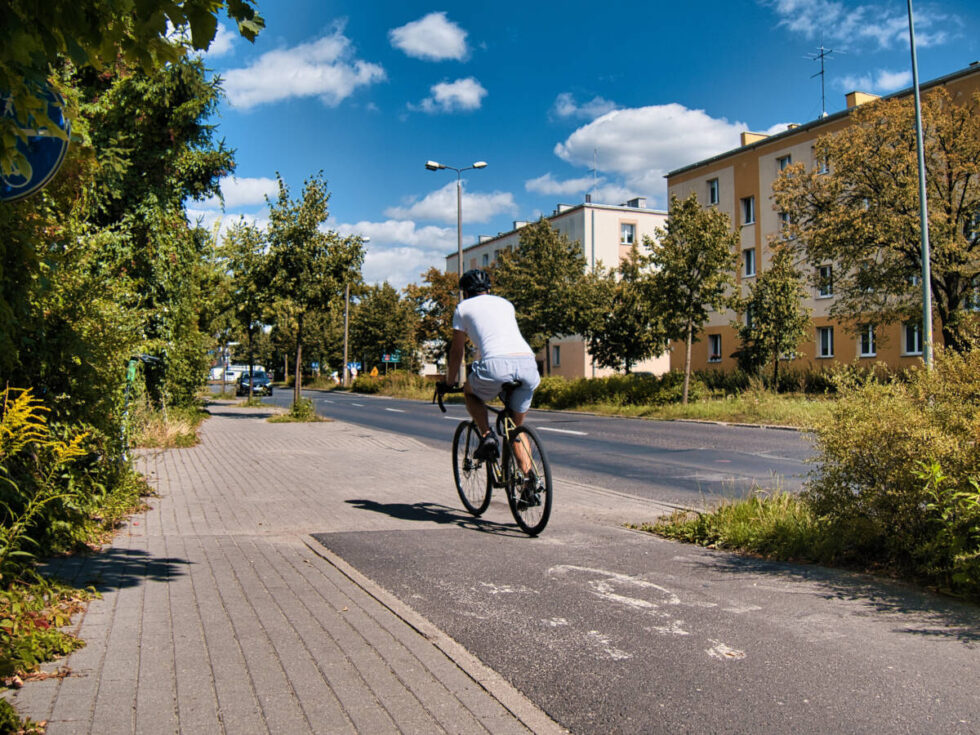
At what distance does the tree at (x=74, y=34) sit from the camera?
271 cm

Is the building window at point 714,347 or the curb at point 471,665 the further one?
the building window at point 714,347

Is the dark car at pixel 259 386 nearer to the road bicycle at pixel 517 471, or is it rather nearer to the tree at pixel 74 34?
the road bicycle at pixel 517 471

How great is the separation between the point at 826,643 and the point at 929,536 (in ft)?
4.45

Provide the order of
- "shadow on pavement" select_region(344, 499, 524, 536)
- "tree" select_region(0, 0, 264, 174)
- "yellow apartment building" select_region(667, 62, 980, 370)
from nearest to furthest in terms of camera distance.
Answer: "tree" select_region(0, 0, 264, 174)
"shadow on pavement" select_region(344, 499, 524, 536)
"yellow apartment building" select_region(667, 62, 980, 370)

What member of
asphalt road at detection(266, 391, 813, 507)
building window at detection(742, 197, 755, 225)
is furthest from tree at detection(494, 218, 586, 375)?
asphalt road at detection(266, 391, 813, 507)

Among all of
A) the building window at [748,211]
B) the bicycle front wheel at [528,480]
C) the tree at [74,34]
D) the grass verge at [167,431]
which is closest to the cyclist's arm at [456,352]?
the bicycle front wheel at [528,480]

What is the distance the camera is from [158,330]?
558 inches

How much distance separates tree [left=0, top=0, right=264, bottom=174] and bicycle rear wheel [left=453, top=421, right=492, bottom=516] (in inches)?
169

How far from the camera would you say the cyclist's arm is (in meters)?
6.30

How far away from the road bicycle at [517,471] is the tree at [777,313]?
27.6 m

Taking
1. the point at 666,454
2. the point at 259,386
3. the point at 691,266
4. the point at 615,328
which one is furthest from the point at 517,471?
the point at 259,386

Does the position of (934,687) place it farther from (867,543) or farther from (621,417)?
(621,417)

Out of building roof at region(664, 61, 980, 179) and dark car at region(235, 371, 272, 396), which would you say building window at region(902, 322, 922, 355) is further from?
dark car at region(235, 371, 272, 396)

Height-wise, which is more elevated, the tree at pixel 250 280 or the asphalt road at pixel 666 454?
the tree at pixel 250 280
